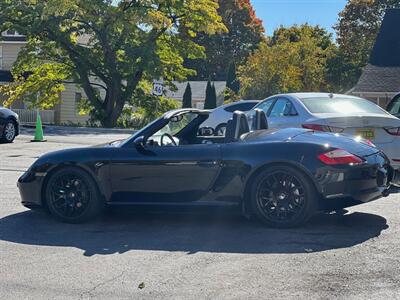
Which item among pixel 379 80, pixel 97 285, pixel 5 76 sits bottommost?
pixel 97 285

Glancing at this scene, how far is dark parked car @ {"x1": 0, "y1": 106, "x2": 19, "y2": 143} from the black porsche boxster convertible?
10.5m

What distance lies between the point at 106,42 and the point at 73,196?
26.0 m

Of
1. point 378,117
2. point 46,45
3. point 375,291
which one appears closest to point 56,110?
point 46,45

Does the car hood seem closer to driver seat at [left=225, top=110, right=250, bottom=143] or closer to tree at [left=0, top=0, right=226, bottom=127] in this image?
driver seat at [left=225, top=110, right=250, bottom=143]

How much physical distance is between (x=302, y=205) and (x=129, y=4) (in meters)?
27.3

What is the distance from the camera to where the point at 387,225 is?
6.72 metres

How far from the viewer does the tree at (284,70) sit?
37719 mm

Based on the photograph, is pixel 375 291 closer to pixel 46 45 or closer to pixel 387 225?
pixel 387 225

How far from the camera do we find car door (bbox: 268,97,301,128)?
31.7 feet

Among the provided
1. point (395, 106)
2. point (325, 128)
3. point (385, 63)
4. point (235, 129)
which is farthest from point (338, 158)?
point (385, 63)

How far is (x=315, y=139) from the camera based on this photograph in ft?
22.2

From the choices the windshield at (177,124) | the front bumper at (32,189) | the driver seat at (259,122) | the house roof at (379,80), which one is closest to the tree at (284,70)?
the house roof at (379,80)

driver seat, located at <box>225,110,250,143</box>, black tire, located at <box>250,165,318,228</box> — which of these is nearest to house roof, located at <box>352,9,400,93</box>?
driver seat, located at <box>225,110,250,143</box>

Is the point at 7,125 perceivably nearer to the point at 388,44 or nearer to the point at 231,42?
the point at 388,44
